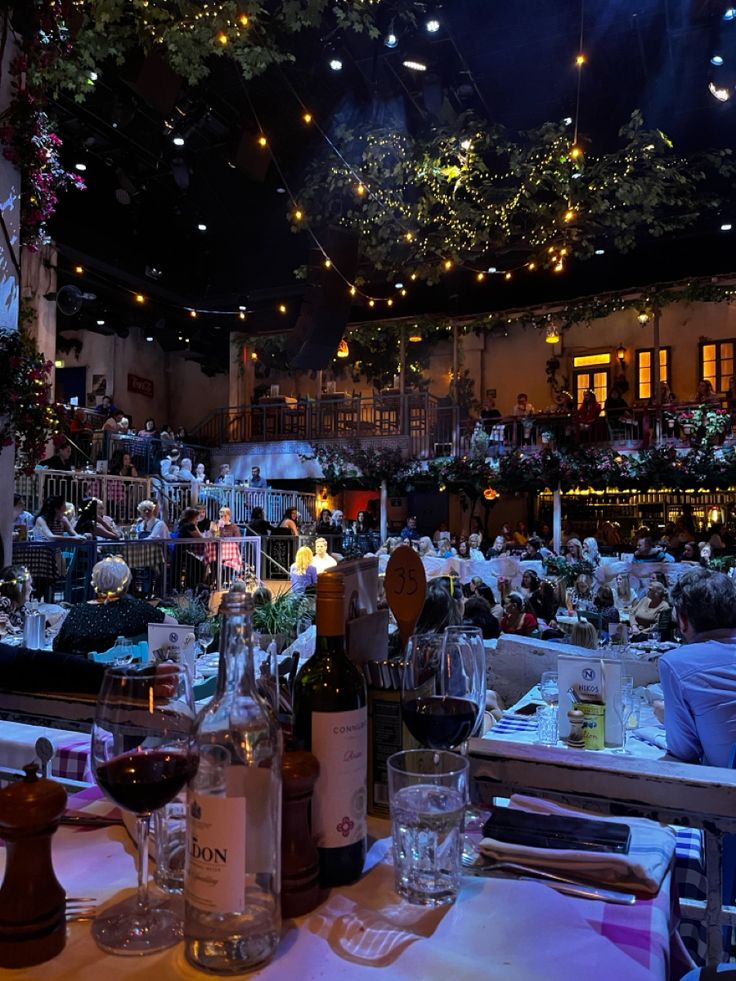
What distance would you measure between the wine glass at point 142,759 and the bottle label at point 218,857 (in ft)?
0.18

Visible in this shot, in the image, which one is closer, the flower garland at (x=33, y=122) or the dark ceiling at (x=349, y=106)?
the flower garland at (x=33, y=122)

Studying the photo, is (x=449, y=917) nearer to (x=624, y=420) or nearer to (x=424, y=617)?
(x=424, y=617)

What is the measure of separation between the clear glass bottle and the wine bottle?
0.08 metres

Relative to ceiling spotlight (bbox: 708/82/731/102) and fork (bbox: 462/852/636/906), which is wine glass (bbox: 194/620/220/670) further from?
ceiling spotlight (bbox: 708/82/731/102)

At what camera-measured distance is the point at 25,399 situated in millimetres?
3453

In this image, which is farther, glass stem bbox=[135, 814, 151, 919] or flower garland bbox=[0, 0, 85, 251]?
flower garland bbox=[0, 0, 85, 251]

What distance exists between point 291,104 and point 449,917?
846 cm

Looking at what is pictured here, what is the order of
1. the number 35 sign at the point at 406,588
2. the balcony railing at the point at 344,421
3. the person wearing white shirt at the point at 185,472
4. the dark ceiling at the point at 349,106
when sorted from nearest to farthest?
the number 35 sign at the point at 406,588 → the dark ceiling at the point at 349,106 → the person wearing white shirt at the point at 185,472 → the balcony railing at the point at 344,421

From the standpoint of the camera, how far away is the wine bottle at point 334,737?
779 mm

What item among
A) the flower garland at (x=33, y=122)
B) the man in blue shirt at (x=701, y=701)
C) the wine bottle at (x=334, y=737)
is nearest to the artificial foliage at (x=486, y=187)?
the flower garland at (x=33, y=122)

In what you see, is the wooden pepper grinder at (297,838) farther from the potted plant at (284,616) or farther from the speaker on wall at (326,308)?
the speaker on wall at (326,308)

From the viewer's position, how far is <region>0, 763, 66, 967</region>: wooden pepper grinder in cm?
65

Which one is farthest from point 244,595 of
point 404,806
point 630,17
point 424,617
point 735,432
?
point 735,432

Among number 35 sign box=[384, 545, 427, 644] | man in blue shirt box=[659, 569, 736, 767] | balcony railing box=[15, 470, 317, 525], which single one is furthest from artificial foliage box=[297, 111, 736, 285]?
number 35 sign box=[384, 545, 427, 644]
